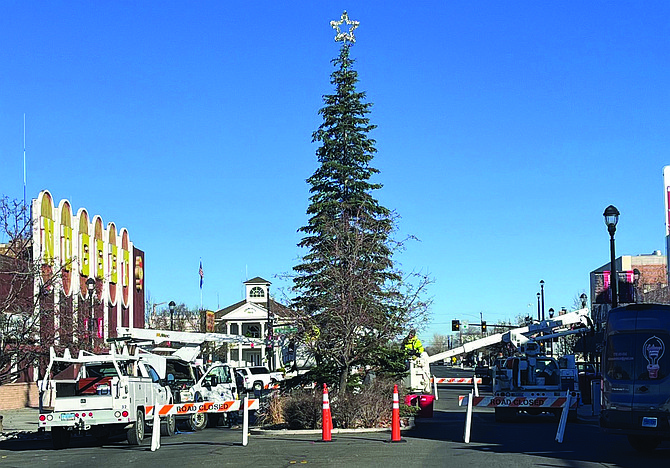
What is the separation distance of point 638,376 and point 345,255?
12.7 m

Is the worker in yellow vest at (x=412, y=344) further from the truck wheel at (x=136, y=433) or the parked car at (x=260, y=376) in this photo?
the truck wheel at (x=136, y=433)

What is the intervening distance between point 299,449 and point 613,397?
620 centimetres

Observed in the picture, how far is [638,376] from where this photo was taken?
1762 centimetres

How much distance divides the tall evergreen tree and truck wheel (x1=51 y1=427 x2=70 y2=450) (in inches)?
306

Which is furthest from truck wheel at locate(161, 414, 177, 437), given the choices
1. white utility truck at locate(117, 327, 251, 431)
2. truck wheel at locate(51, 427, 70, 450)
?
truck wheel at locate(51, 427, 70, 450)

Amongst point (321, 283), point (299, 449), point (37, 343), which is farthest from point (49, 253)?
point (299, 449)

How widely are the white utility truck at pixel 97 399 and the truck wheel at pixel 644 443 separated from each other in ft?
35.6

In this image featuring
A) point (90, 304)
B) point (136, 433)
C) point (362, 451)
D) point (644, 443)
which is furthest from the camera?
point (90, 304)

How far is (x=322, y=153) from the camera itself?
131ft

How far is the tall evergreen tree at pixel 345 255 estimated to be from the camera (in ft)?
90.3

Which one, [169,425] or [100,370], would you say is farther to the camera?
[169,425]

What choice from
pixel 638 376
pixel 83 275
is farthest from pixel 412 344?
pixel 83 275

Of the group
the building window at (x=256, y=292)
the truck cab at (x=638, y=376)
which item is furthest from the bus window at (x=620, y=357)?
the building window at (x=256, y=292)

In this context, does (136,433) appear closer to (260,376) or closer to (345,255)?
(345,255)
